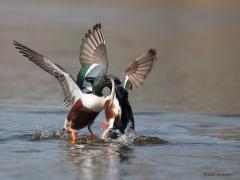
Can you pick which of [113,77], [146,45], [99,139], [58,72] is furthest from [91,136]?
[146,45]

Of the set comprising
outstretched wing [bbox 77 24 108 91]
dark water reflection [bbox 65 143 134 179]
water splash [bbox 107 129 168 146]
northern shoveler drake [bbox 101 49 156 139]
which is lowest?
dark water reflection [bbox 65 143 134 179]

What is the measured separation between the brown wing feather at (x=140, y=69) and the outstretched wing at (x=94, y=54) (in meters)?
0.72

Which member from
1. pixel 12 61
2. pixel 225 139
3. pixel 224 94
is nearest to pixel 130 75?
pixel 225 139

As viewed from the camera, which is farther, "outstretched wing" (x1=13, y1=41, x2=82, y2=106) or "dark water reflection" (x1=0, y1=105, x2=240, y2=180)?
"outstretched wing" (x1=13, y1=41, x2=82, y2=106)

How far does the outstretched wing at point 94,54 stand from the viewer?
13.5 m

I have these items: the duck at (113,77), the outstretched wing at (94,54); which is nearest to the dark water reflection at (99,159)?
the duck at (113,77)

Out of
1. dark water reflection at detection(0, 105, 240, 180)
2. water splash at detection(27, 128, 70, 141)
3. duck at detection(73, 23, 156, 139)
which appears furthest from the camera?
water splash at detection(27, 128, 70, 141)

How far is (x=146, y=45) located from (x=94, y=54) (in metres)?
11.2

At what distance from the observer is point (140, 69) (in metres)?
12.8

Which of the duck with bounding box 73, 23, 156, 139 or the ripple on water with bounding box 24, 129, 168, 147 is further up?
the duck with bounding box 73, 23, 156, 139

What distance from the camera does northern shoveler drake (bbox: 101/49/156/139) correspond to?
12.4 metres

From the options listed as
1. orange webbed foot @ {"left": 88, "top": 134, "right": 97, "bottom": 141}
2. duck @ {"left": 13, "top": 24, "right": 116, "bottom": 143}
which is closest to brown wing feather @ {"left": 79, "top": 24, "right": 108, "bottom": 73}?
duck @ {"left": 13, "top": 24, "right": 116, "bottom": 143}

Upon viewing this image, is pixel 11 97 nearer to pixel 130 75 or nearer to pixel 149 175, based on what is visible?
pixel 130 75

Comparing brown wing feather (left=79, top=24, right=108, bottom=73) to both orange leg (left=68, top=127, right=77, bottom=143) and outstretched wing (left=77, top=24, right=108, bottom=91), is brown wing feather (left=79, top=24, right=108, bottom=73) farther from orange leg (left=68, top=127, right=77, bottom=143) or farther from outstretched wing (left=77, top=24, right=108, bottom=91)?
orange leg (left=68, top=127, right=77, bottom=143)
